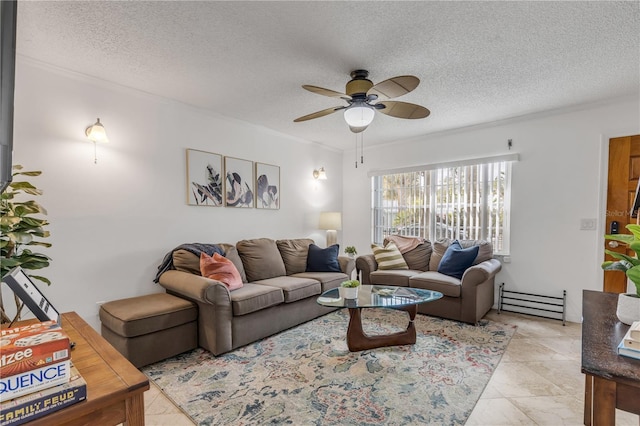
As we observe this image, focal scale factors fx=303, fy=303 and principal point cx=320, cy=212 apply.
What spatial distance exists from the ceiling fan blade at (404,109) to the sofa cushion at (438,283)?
1861mm

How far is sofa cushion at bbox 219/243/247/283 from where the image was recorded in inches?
130

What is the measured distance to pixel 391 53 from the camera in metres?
2.26

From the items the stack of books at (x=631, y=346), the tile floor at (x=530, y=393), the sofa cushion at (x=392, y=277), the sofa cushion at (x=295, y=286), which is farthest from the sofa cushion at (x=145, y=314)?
the stack of books at (x=631, y=346)

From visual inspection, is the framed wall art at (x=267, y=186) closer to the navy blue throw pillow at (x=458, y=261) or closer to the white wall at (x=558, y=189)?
the white wall at (x=558, y=189)

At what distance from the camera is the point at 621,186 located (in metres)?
3.19

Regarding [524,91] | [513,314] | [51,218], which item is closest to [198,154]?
[51,218]

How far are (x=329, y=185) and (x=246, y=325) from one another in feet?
10.2

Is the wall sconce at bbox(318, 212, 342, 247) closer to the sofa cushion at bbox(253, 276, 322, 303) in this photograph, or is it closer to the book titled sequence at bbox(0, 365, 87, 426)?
the sofa cushion at bbox(253, 276, 322, 303)

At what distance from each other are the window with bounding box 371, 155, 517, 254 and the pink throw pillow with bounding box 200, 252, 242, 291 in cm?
293

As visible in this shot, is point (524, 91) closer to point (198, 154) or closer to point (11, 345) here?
point (198, 154)

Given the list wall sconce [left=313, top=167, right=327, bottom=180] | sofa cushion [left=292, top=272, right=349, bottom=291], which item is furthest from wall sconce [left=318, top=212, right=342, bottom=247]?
sofa cushion [left=292, top=272, right=349, bottom=291]

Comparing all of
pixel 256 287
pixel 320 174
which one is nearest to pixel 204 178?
pixel 256 287

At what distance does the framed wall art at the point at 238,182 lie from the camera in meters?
3.72

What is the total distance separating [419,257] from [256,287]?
2324mm
